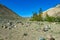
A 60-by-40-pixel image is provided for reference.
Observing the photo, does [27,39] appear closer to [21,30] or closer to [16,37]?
[16,37]

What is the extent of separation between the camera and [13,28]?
9438 millimetres

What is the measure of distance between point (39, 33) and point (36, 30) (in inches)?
25.1

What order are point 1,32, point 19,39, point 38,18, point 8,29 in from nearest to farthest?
point 19,39, point 1,32, point 8,29, point 38,18

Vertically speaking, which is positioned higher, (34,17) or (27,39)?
(34,17)

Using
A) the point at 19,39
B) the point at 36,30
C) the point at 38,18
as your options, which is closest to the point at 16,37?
the point at 19,39

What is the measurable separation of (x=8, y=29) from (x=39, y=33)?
1.59m

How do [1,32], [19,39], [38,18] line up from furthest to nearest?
1. [38,18]
2. [1,32]
3. [19,39]

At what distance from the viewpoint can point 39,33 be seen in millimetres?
8773

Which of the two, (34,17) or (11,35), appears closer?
(11,35)

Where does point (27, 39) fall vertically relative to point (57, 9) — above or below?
below

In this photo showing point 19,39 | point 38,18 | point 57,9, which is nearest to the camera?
point 19,39

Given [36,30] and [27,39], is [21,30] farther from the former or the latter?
[27,39]

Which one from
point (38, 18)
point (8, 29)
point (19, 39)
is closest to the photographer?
point (19, 39)

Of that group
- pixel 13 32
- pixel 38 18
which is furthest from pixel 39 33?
pixel 38 18
